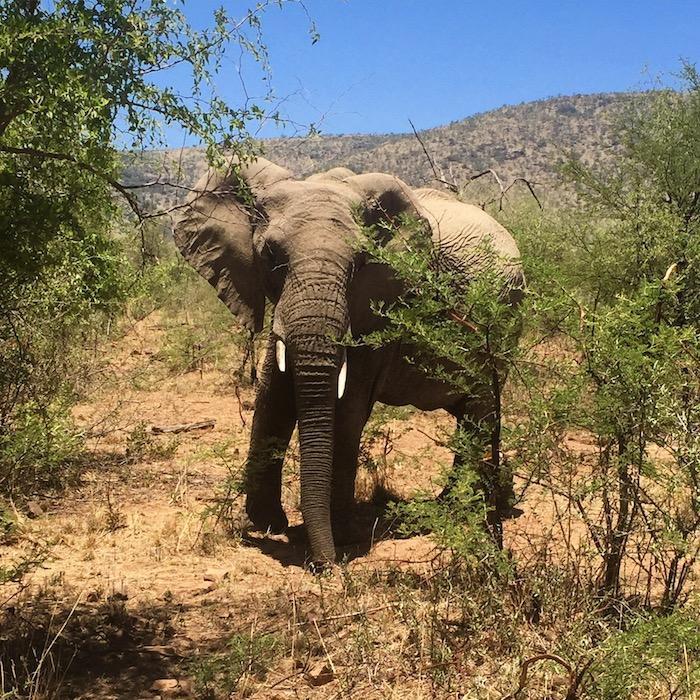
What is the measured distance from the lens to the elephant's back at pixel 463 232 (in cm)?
760

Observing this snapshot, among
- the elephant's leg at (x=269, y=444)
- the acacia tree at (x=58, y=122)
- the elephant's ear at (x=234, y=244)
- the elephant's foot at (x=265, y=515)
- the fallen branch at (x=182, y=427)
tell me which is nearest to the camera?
the acacia tree at (x=58, y=122)

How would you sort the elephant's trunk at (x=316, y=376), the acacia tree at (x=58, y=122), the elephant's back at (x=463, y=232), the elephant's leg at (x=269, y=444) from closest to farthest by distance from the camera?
the acacia tree at (x=58, y=122)
the elephant's trunk at (x=316, y=376)
the elephant's leg at (x=269, y=444)
the elephant's back at (x=463, y=232)

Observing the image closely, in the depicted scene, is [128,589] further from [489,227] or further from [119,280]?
[489,227]

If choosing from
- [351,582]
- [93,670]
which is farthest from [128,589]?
[351,582]

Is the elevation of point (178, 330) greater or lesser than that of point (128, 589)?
greater

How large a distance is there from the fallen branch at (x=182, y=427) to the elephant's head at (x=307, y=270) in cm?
390

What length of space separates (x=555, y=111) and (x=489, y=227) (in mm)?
69431

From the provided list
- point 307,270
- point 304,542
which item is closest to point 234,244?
point 307,270

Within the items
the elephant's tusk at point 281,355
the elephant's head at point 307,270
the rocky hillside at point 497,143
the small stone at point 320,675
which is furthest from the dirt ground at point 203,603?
the rocky hillside at point 497,143

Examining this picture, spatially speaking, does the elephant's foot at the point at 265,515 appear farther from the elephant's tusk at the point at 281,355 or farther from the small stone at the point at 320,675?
the small stone at the point at 320,675

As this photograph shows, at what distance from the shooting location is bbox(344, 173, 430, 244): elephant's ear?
21.8 ft

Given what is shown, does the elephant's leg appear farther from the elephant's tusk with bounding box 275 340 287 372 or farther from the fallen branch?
the fallen branch

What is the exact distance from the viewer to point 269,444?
6.69 metres

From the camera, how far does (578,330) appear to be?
4.42 meters
